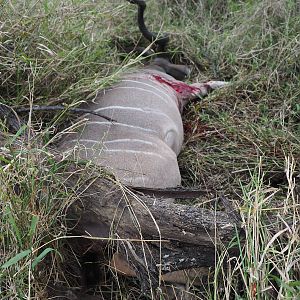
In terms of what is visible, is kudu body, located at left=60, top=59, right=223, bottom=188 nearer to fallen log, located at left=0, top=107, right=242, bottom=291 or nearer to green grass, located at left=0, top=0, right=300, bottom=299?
green grass, located at left=0, top=0, right=300, bottom=299

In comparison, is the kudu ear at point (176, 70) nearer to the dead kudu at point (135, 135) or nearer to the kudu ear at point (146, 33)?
the kudu ear at point (146, 33)

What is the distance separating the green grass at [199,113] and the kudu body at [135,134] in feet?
0.27

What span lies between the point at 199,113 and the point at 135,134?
2.19ft

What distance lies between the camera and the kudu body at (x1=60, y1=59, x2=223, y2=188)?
6.95ft

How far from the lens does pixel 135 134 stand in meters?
2.36

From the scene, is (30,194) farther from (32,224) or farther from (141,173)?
(141,173)

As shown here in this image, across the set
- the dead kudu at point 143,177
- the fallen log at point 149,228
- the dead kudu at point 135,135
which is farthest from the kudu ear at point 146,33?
the fallen log at point 149,228

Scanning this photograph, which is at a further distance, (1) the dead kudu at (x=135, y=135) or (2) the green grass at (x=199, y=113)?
(1) the dead kudu at (x=135, y=135)

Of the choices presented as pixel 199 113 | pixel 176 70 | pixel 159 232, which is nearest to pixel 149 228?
pixel 159 232

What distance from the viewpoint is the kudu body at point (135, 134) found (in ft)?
6.95

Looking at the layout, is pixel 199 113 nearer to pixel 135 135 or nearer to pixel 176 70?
pixel 176 70

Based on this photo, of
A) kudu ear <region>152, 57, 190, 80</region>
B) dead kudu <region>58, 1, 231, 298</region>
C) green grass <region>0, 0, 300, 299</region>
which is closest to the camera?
green grass <region>0, 0, 300, 299</region>

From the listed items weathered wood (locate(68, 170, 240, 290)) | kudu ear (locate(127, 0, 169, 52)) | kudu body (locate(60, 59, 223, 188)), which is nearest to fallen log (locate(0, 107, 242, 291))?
weathered wood (locate(68, 170, 240, 290))

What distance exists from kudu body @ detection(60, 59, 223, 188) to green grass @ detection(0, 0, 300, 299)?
0.27ft
